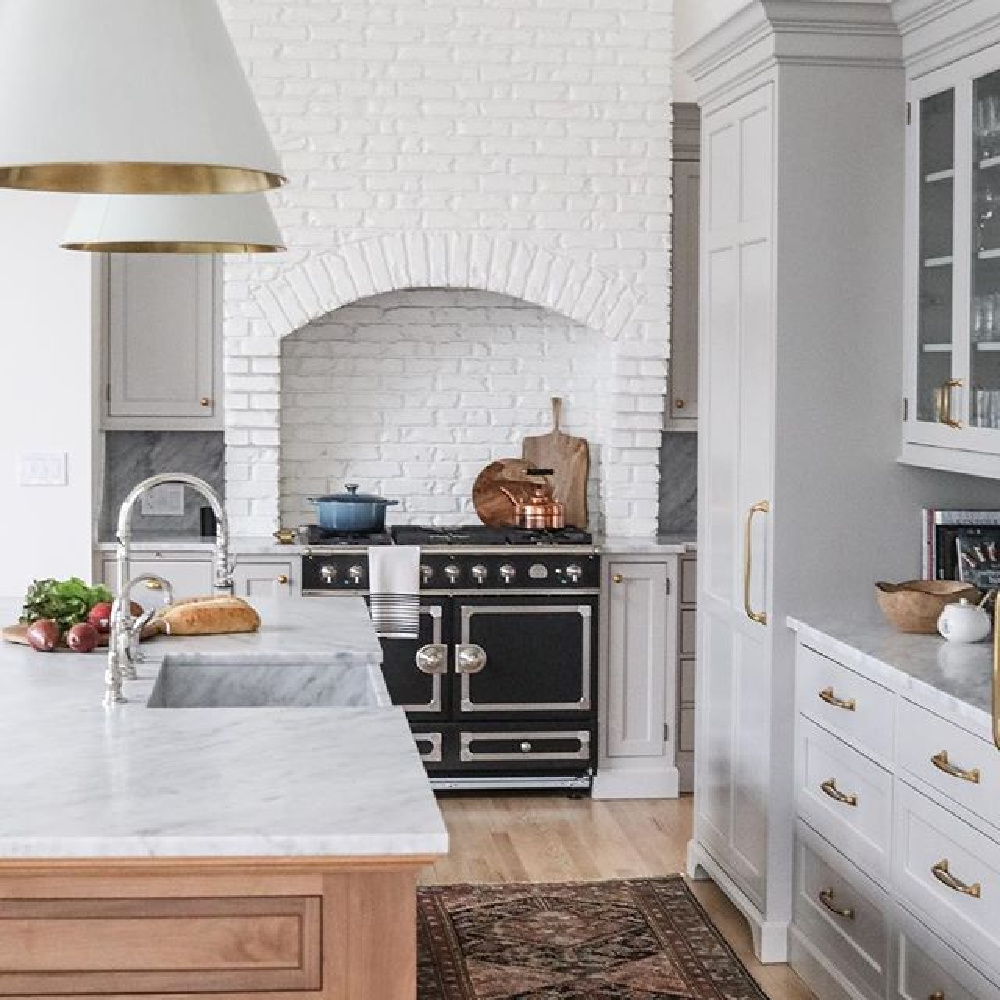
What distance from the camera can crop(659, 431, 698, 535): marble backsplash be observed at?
7.63m

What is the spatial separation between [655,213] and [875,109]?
7.49 ft

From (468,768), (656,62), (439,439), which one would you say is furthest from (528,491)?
(656,62)

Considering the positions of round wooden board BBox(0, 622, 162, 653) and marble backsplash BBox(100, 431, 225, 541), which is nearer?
round wooden board BBox(0, 622, 162, 653)

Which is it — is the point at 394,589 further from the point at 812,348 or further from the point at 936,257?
the point at 936,257

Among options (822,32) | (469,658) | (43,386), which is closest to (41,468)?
(43,386)

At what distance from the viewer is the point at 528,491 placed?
7281mm

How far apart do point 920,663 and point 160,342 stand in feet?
12.4

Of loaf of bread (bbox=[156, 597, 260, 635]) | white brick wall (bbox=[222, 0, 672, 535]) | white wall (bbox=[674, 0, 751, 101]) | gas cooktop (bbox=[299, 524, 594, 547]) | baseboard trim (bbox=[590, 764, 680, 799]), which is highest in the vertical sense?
white wall (bbox=[674, 0, 751, 101])

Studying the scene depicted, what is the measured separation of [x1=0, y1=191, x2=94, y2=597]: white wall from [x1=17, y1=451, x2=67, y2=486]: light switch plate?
0.06ft

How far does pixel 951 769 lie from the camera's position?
371 cm

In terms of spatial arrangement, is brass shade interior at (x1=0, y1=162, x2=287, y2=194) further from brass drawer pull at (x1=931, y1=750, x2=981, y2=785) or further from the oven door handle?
the oven door handle

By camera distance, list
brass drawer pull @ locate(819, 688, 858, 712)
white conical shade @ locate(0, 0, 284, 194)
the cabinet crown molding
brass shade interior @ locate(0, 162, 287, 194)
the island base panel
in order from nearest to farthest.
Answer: white conical shade @ locate(0, 0, 284, 194) < the island base panel < brass shade interior @ locate(0, 162, 287, 194) < brass drawer pull @ locate(819, 688, 858, 712) < the cabinet crown molding

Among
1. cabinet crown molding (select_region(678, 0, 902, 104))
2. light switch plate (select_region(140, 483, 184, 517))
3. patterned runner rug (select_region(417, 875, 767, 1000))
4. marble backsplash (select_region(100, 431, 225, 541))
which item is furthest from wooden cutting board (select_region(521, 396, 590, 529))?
cabinet crown molding (select_region(678, 0, 902, 104))

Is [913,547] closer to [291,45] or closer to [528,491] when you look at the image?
[528,491]
